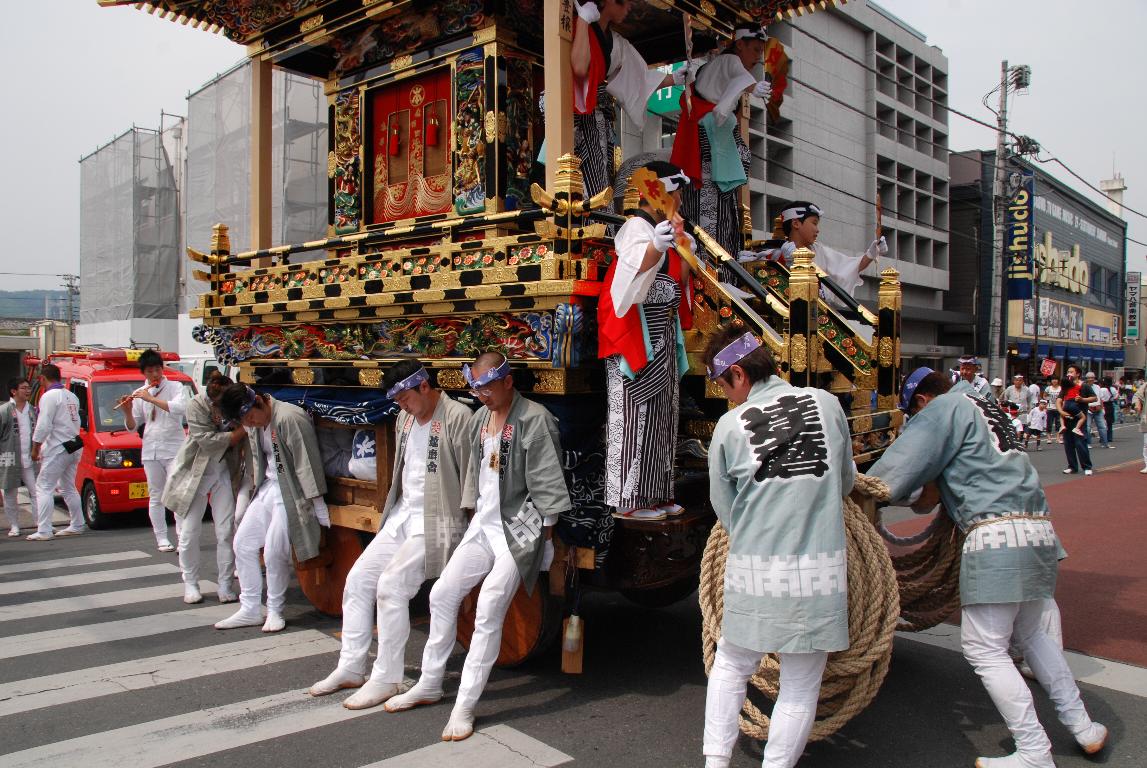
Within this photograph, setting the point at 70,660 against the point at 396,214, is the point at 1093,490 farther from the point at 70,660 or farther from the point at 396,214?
the point at 70,660

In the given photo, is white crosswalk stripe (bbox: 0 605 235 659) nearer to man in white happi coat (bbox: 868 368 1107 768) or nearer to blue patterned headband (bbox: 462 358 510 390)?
blue patterned headband (bbox: 462 358 510 390)

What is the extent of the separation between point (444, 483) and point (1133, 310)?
56.1 meters

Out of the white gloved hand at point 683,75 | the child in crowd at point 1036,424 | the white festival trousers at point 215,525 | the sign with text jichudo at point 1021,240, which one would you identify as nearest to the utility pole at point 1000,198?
the child in crowd at point 1036,424

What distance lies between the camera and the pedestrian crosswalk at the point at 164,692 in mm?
3936

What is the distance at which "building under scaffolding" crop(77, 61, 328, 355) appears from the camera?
62.7ft

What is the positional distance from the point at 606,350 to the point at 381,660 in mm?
2017

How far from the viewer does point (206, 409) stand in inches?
248

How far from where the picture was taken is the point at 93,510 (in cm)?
1017

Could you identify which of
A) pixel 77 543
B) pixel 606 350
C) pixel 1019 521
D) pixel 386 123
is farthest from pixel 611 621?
pixel 77 543

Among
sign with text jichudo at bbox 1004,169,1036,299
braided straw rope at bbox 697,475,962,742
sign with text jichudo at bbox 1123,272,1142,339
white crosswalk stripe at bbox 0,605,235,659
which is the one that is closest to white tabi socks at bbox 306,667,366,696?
white crosswalk stripe at bbox 0,605,235,659

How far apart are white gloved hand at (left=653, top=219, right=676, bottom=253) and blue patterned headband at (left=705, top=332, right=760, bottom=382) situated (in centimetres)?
66

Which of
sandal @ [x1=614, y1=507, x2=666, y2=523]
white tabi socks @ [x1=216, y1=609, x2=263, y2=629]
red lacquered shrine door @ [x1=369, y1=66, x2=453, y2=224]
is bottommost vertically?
white tabi socks @ [x1=216, y1=609, x2=263, y2=629]

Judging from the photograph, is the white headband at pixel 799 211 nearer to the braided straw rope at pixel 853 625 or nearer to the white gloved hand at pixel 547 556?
the braided straw rope at pixel 853 625

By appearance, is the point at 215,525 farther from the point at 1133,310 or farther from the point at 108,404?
the point at 1133,310
